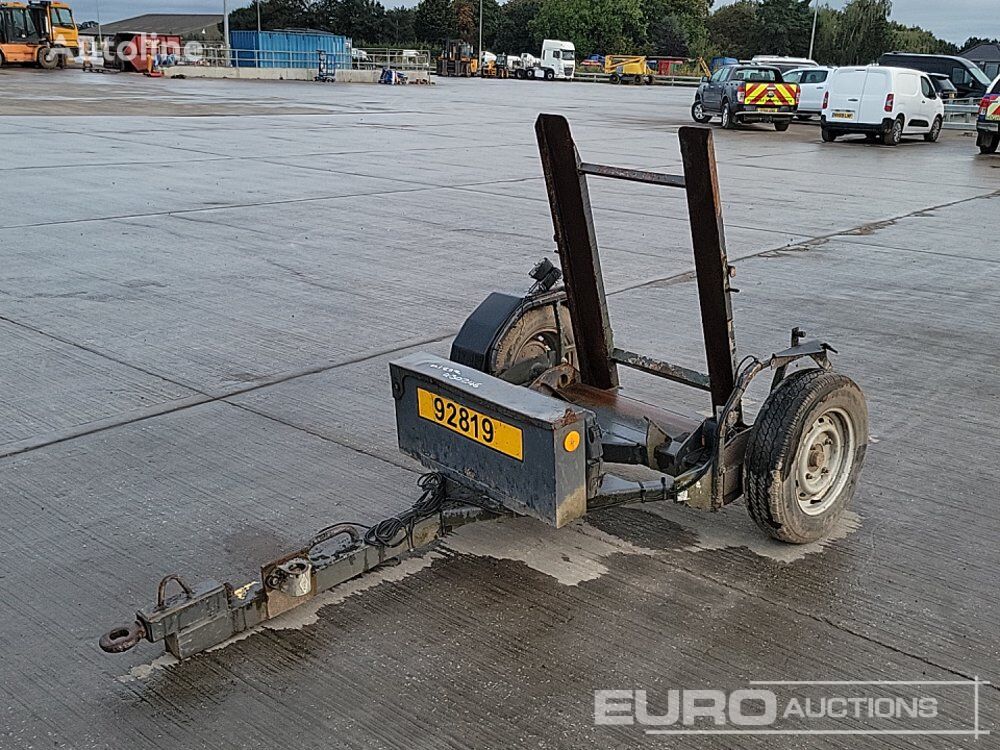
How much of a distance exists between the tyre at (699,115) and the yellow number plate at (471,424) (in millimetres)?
24612

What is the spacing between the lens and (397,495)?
3.92 meters

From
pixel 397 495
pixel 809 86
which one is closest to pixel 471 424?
pixel 397 495

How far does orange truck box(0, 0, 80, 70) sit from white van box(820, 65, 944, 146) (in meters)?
34.8

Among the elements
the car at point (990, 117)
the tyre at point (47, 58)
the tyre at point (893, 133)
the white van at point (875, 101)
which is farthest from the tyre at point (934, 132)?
the tyre at point (47, 58)

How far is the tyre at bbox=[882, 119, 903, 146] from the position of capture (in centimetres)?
2111

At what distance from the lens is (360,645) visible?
2.96 meters

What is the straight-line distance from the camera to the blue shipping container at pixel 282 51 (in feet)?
173

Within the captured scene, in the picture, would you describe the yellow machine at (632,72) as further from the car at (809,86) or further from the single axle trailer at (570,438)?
the single axle trailer at (570,438)

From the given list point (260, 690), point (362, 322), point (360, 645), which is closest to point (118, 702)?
point (260, 690)

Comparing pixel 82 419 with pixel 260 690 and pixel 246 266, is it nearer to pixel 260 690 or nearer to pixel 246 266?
pixel 260 690

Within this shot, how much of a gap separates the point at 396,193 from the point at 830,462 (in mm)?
8849

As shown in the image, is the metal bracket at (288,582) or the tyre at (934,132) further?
the tyre at (934,132)

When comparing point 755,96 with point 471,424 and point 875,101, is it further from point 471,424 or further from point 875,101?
point 471,424

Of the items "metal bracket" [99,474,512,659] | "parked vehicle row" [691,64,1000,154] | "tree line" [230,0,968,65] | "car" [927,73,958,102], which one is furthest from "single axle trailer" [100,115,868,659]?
"tree line" [230,0,968,65]
